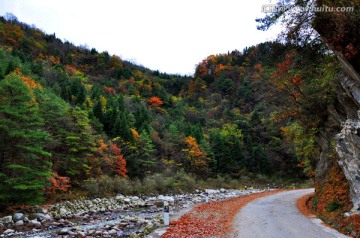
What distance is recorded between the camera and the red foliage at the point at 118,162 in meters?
33.9

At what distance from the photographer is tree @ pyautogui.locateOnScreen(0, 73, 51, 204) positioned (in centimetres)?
1761

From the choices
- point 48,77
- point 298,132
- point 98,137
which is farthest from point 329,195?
point 48,77

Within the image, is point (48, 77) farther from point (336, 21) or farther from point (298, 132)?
point (336, 21)

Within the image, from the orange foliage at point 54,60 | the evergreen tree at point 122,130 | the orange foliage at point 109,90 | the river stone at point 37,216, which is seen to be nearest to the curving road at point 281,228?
the river stone at point 37,216

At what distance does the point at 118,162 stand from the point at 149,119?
93.0 ft

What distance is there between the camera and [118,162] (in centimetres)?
3425

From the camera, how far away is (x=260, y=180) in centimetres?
5422

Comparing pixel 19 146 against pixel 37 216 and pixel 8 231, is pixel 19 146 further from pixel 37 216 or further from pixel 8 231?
pixel 8 231

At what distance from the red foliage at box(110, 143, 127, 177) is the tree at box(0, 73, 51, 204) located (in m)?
14.7

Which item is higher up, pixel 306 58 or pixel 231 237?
pixel 306 58

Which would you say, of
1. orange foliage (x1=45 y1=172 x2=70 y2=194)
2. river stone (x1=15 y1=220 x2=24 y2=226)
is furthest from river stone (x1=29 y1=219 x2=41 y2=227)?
orange foliage (x1=45 y1=172 x2=70 y2=194)

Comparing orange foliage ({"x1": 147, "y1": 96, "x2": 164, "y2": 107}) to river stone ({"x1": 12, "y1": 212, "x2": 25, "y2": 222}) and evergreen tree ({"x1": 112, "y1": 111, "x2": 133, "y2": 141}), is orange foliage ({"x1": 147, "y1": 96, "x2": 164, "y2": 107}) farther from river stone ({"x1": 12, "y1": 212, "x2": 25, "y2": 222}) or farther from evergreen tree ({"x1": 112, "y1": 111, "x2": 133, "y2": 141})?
river stone ({"x1": 12, "y1": 212, "x2": 25, "y2": 222})

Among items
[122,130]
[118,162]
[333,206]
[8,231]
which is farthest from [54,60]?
[333,206]

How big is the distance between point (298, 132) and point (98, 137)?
23.7 meters
